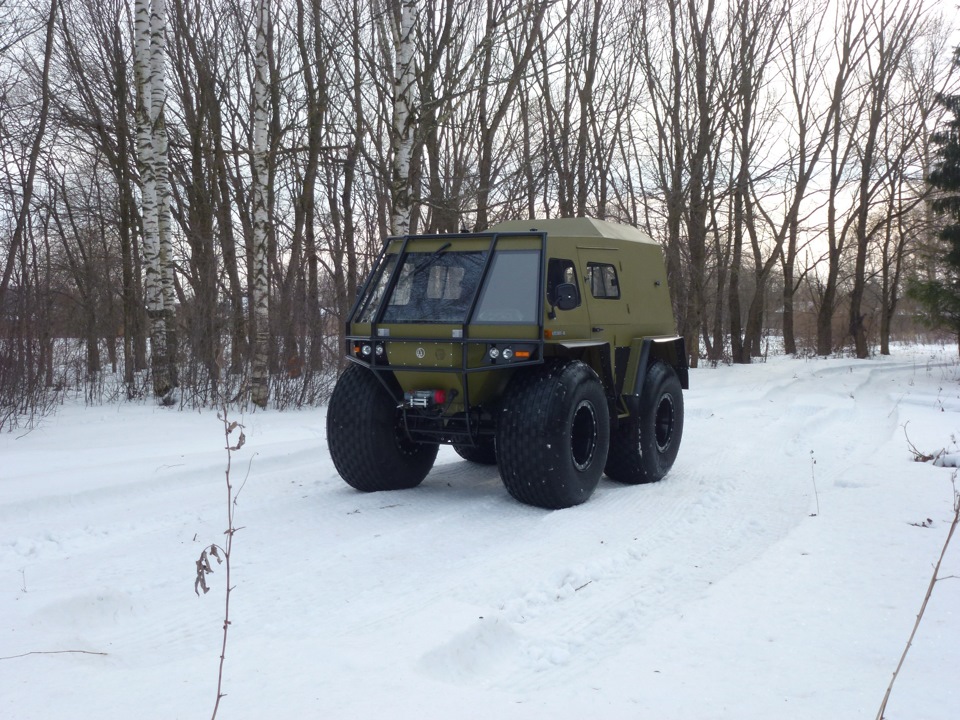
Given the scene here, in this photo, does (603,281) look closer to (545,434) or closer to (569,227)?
(569,227)

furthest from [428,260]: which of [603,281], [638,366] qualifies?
[638,366]

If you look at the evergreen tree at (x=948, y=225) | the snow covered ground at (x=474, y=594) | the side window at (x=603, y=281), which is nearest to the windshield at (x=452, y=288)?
the side window at (x=603, y=281)

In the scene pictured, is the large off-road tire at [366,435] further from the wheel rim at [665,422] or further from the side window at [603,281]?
the wheel rim at [665,422]

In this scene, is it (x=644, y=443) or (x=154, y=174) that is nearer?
(x=644, y=443)

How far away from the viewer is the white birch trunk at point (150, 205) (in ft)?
43.3

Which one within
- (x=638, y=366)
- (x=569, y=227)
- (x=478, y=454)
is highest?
(x=569, y=227)

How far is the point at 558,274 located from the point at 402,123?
615 centimetres

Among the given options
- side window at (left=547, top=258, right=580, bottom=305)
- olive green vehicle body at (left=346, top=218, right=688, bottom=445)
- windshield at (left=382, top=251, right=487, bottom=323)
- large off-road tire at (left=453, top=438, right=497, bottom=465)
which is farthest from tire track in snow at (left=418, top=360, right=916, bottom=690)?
windshield at (left=382, top=251, right=487, bottom=323)

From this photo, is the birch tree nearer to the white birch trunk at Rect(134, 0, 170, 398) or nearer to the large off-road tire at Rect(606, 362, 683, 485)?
the white birch trunk at Rect(134, 0, 170, 398)

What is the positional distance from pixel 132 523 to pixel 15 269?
289 inches

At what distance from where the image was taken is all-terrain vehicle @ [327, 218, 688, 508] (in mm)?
6258

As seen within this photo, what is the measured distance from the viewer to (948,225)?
68.4 ft

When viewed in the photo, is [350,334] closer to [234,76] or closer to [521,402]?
[521,402]

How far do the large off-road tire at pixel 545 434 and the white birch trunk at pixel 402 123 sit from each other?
6.21 m
